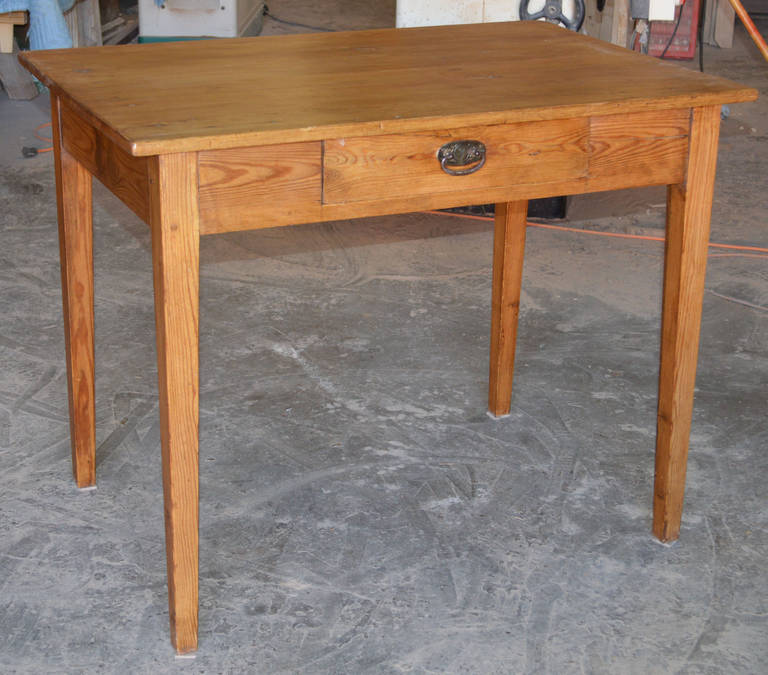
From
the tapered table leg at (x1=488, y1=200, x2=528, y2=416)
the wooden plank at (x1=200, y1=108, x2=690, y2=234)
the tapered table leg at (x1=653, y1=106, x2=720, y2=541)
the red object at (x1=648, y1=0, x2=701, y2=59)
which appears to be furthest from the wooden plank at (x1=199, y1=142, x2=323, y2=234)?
the red object at (x1=648, y1=0, x2=701, y2=59)

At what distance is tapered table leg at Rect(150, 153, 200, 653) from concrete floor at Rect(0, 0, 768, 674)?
123 millimetres

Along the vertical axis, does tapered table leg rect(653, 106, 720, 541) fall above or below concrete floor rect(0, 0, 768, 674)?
above

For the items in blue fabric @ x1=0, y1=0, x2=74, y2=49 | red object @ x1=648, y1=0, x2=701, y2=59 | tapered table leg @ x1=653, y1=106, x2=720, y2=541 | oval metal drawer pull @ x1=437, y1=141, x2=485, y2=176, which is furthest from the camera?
red object @ x1=648, y1=0, x2=701, y2=59

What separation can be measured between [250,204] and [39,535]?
0.85 m

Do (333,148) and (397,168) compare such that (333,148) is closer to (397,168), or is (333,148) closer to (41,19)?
(397,168)

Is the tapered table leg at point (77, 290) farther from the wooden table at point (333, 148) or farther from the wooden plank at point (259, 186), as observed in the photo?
the wooden plank at point (259, 186)

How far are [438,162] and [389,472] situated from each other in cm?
82

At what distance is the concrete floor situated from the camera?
1.68 m

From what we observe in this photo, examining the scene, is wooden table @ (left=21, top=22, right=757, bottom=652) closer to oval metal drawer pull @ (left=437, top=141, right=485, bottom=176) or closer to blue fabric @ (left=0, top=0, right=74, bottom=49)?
oval metal drawer pull @ (left=437, top=141, right=485, bottom=176)

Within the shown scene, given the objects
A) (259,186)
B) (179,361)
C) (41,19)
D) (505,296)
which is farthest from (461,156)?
(41,19)

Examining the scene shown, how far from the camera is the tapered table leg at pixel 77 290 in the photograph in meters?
1.79

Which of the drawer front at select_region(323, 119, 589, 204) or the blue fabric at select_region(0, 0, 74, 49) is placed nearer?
the drawer front at select_region(323, 119, 589, 204)

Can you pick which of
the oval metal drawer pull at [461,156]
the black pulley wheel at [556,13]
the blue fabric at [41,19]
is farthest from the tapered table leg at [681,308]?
the blue fabric at [41,19]

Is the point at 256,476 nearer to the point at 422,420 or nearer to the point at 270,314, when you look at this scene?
the point at 422,420
